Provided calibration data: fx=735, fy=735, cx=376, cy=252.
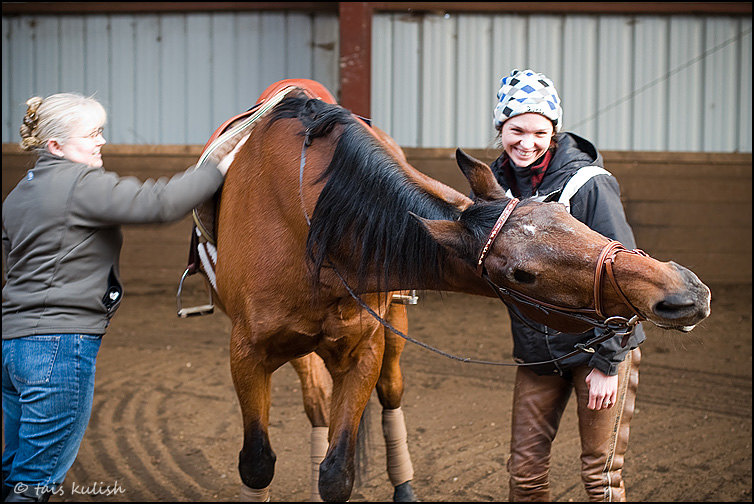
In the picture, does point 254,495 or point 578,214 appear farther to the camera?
point 254,495

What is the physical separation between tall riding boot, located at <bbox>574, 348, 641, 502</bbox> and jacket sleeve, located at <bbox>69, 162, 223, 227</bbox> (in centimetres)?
145

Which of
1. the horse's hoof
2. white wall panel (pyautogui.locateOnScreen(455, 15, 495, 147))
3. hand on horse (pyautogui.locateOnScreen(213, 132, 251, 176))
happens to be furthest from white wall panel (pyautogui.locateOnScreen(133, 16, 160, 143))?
the horse's hoof

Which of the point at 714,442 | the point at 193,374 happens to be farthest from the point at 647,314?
the point at 193,374

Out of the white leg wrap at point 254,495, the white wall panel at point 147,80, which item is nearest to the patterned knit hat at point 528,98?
the white leg wrap at point 254,495

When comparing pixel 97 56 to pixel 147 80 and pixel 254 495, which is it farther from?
pixel 254 495

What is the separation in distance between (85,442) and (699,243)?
6157mm

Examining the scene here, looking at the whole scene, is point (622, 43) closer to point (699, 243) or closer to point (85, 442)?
point (699, 243)

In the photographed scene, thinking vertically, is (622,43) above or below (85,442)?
above

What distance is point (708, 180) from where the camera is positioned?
24.8ft

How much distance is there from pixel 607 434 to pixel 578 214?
78 centimetres

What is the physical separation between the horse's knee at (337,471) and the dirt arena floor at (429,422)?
0.61 m

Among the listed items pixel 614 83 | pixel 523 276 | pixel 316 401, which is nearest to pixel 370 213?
pixel 523 276

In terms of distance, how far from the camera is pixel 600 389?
7.61ft

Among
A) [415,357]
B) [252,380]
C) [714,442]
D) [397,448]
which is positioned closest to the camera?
[252,380]
